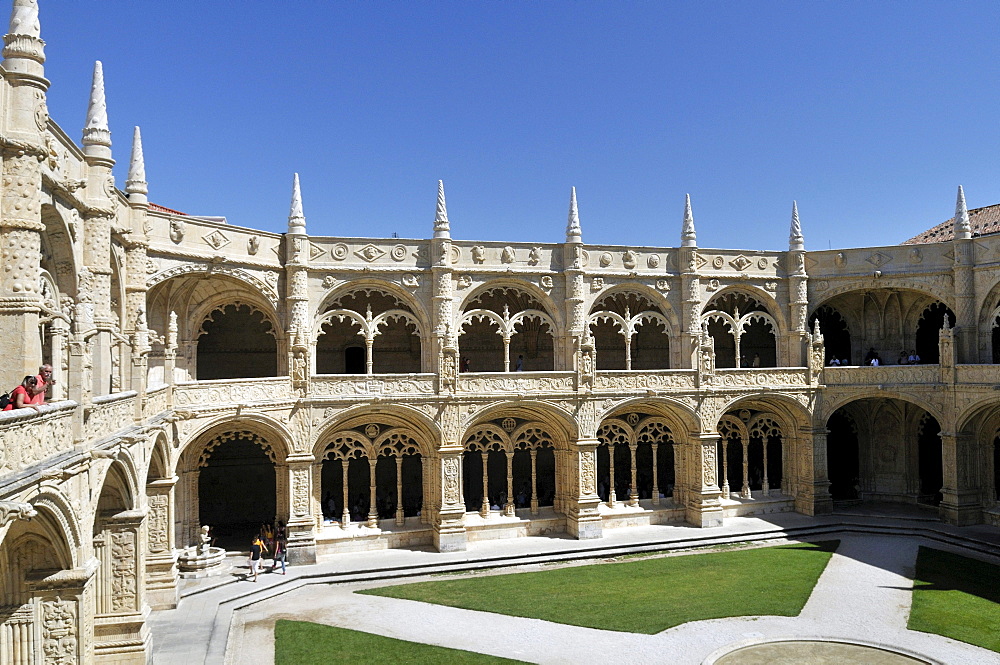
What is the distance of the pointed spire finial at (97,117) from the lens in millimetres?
14148

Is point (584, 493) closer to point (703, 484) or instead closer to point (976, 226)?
point (703, 484)

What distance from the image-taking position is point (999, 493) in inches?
1116

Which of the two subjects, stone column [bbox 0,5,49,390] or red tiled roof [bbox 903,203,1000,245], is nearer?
stone column [bbox 0,5,49,390]

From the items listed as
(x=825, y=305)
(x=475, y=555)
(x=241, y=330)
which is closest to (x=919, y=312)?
(x=825, y=305)

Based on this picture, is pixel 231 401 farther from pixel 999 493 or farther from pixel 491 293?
pixel 999 493

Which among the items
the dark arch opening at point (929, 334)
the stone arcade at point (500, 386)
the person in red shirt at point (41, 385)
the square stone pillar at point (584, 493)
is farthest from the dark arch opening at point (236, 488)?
the dark arch opening at point (929, 334)

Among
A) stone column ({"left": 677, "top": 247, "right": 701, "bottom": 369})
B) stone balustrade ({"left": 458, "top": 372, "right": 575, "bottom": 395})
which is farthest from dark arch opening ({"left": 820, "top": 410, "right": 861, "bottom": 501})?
stone balustrade ({"left": 458, "top": 372, "right": 575, "bottom": 395})

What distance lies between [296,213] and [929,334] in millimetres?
27955

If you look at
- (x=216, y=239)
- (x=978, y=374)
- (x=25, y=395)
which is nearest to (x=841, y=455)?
(x=978, y=374)

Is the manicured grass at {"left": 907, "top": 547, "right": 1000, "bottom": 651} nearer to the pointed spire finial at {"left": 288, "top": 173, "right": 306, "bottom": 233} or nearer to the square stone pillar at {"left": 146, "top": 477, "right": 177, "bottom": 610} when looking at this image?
the square stone pillar at {"left": 146, "top": 477, "right": 177, "bottom": 610}

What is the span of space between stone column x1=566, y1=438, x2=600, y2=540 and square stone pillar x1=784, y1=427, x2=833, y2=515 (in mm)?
9412

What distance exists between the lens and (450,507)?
25109 millimetres

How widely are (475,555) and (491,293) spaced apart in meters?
9.88

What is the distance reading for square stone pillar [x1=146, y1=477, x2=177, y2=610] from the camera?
19.1 meters
